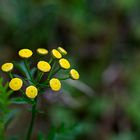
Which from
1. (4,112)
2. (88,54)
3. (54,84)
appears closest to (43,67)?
(54,84)

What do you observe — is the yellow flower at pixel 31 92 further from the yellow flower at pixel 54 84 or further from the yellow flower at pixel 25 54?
the yellow flower at pixel 25 54

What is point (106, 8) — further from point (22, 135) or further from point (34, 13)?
point (22, 135)

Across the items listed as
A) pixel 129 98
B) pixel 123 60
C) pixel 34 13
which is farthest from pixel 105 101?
pixel 34 13

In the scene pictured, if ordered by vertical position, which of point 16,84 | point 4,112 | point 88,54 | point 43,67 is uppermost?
point 43,67

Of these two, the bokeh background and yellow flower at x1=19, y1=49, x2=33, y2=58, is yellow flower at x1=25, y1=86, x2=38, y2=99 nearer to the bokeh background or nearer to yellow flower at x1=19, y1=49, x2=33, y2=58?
yellow flower at x1=19, y1=49, x2=33, y2=58

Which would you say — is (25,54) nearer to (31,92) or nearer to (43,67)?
(43,67)

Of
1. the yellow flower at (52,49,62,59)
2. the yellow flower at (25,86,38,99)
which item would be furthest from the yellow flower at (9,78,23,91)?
the yellow flower at (52,49,62,59)

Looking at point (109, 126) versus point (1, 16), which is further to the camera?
point (1, 16)

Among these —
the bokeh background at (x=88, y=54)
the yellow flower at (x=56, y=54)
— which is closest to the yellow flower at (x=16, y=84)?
the yellow flower at (x=56, y=54)
